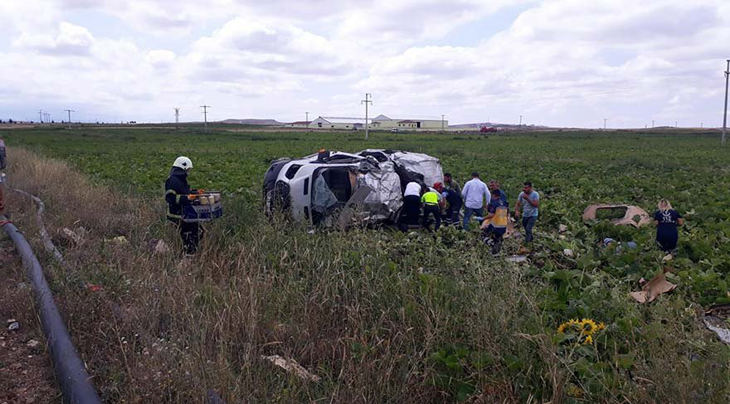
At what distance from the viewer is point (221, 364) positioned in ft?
13.0

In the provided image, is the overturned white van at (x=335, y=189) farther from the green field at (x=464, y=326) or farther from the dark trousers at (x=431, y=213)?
the green field at (x=464, y=326)

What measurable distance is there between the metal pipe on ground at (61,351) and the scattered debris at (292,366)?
1285 mm

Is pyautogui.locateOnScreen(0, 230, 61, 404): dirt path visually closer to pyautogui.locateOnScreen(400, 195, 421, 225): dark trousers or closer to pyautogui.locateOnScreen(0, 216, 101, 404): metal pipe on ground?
pyautogui.locateOnScreen(0, 216, 101, 404): metal pipe on ground

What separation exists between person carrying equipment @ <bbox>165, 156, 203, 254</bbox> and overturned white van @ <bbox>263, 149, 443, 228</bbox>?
6.14ft

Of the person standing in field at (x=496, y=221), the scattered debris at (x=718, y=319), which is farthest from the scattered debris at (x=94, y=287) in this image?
the person standing in field at (x=496, y=221)

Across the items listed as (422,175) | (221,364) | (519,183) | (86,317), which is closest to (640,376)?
(221,364)

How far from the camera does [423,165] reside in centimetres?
1325

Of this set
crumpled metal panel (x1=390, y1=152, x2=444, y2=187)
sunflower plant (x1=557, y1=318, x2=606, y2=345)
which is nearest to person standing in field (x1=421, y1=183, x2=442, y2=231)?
crumpled metal panel (x1=390, y1=152, x2=444, y2=187)

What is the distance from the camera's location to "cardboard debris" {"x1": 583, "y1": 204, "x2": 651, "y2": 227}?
11.0 m

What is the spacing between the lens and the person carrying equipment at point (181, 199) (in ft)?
26.3

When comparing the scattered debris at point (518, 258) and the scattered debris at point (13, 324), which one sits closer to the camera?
the scattered debris at point (13, 324)

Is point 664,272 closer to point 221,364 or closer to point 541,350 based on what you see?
point 541,350

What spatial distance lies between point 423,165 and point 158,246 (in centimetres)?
727

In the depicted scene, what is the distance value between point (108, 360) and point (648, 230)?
9.69 m
